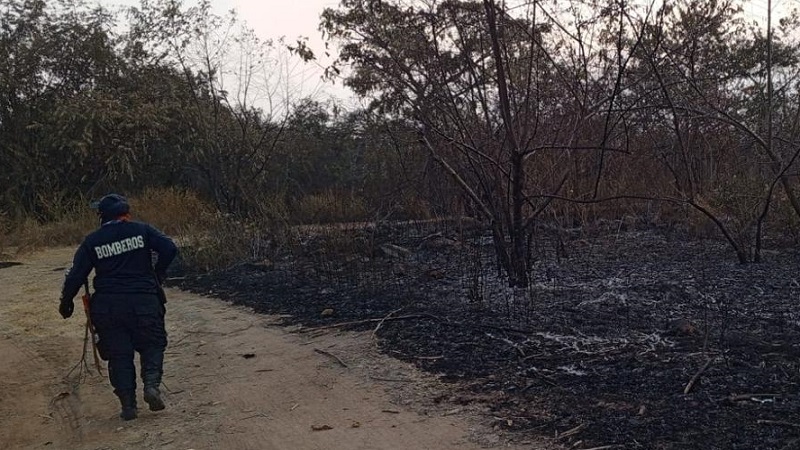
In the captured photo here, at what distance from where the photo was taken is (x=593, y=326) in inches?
257

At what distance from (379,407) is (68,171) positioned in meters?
18.6

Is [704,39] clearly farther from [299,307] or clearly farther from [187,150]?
[187,150]

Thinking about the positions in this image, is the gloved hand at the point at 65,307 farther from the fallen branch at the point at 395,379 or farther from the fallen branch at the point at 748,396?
the fallen branch at the point at 748,396

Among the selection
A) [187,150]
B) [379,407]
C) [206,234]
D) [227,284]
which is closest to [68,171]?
[187,150]

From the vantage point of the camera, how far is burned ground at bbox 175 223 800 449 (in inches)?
177

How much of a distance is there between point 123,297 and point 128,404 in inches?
30.8

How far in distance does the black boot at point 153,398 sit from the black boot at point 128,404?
101mm

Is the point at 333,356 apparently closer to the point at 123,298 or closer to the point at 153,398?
the point at 153,398

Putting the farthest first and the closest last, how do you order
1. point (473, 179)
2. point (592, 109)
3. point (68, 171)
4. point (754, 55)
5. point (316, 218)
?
point (68, 171), point (316, 218), point (754, 55), point (473, 179), point (592, 109)

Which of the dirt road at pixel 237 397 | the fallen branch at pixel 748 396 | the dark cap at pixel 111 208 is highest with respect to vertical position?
the dark cap at pixel 111 208

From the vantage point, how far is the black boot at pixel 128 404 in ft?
18.1

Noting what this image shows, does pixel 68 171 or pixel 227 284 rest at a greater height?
pixel 68 171

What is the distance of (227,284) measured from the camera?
1134 centimetres

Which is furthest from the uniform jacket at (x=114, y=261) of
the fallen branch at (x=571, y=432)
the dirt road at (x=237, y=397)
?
the fallen branch at (x=571, y=432)
